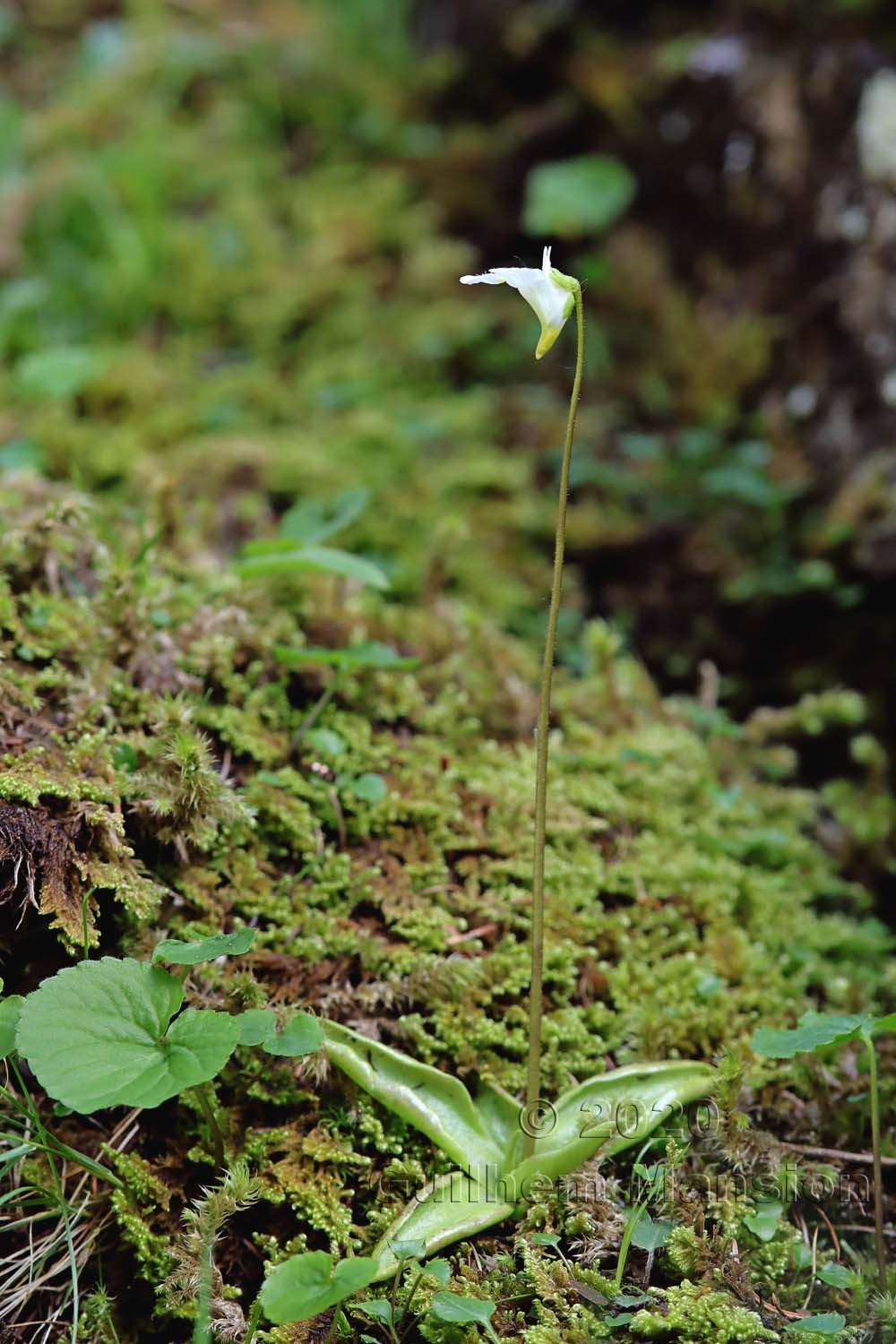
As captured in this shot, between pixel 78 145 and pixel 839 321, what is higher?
pixel 78 145

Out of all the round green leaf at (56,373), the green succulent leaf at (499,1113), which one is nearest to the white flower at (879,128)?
the round green leaf at (56,373)

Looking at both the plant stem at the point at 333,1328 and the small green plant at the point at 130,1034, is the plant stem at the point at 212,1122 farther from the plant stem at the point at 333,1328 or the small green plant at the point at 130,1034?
the plant stem at the point at 333,1328

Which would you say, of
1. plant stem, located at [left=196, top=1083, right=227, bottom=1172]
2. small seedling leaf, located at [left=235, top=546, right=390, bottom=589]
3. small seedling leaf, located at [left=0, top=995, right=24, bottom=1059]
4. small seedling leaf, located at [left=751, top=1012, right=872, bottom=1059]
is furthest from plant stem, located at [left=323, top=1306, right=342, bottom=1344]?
small seedling leaf, located at [left=235, top=546, right=390, bottom=589]

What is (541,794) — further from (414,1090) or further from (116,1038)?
(116,1038)

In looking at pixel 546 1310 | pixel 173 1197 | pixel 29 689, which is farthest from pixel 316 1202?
pixel 29 689

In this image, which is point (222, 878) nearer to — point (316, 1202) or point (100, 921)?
point (100, 921)

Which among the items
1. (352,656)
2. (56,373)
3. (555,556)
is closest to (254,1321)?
(555,556)

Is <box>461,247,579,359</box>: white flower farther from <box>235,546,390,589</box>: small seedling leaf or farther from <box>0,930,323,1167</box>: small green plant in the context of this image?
<box>0,930,323,1167</box>: small green plant
